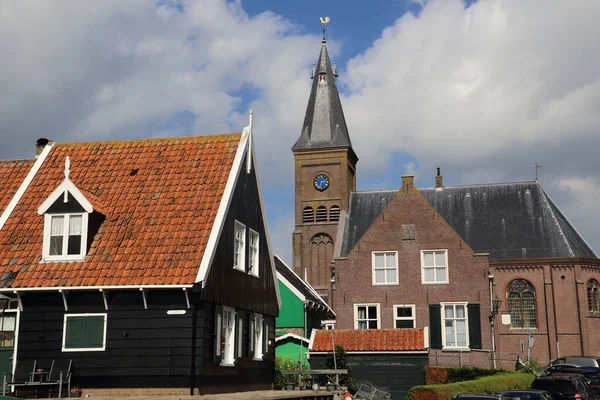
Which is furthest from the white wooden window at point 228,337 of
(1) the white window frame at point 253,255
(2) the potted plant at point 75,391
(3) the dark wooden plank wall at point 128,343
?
(2) the potted plant at point 75,391

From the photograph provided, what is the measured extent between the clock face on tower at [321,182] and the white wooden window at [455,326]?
104 feet

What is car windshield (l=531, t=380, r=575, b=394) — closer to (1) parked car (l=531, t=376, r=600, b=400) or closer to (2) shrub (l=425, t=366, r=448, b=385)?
(1) parked car (l=531, t=376, r=600, b=400)

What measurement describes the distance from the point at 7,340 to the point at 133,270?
4.42 m

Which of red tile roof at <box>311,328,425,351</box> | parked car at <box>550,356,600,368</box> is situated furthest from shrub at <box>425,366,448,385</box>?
parked car at <box>550,356,600,368</box>

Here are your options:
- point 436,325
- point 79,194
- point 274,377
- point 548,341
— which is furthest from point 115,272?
point 548,341

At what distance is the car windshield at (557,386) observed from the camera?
21366 millimetres

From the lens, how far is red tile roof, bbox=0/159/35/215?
2331 centimetres

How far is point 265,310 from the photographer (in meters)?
26.0

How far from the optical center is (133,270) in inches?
774

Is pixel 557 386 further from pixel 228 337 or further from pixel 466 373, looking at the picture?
pixel 466 373

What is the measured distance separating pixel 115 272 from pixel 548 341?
36.6 metres

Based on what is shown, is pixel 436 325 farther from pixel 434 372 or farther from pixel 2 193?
pixel 2 193

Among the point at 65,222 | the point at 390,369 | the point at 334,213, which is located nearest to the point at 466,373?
the point at 390,369

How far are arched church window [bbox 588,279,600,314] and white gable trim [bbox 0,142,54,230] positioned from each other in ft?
127
